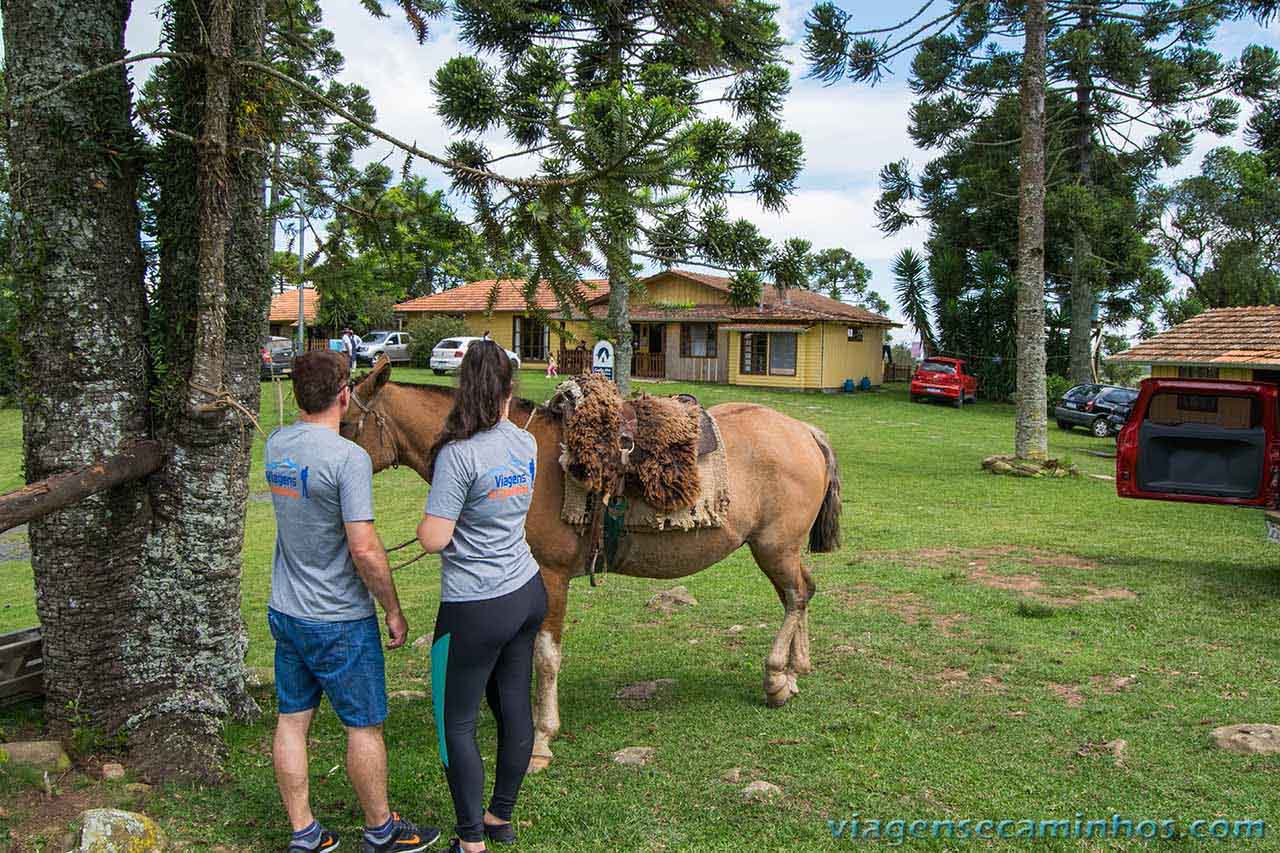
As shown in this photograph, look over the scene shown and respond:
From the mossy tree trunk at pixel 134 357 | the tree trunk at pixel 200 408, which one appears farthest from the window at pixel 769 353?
the mossy tree trunk at pixel 134 357

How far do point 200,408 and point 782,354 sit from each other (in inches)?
1305

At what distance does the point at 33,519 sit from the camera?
3668mm

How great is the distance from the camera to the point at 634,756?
177 inches

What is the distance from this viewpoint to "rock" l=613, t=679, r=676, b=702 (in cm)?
538

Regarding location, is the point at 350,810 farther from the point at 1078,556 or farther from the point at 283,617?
the point at 1078,556

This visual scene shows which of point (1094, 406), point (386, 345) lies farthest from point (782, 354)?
point (386, 345)

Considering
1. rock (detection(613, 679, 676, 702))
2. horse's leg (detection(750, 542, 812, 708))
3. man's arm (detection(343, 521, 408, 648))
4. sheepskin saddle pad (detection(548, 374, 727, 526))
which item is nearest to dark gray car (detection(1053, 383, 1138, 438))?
horse's leg (detection(750, 542, 812, 708))

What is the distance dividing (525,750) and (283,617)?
1.06 metres

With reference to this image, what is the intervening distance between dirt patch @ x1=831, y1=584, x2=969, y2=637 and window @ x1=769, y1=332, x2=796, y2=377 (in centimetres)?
2852

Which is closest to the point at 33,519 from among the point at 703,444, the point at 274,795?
the point at 274,795

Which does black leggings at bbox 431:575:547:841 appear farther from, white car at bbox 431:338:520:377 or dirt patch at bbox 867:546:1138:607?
white car at bbox 431:338:520:377

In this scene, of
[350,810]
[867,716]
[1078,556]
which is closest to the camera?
[350,810]

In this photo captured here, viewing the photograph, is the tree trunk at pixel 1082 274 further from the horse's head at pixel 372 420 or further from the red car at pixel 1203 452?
the horse's head at pixel 372 420

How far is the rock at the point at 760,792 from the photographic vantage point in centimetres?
404
